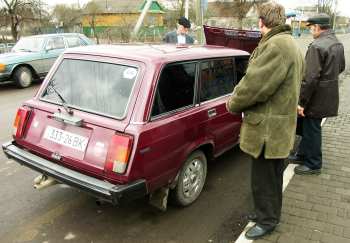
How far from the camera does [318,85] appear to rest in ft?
14.8

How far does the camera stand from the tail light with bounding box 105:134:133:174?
3.07 metres

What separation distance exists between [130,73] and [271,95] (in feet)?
4.32

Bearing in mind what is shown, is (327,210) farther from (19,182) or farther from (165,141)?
(19,182)

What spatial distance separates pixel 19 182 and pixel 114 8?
234ft

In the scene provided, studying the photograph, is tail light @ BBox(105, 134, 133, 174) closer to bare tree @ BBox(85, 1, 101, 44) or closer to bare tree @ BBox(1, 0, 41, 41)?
bare tree @ BBox(85, 1, 101, 44)

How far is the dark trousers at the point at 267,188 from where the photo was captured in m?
3.24

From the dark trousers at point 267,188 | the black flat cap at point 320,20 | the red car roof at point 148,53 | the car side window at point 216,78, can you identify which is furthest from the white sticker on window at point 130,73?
the black flat cap at point 320,20

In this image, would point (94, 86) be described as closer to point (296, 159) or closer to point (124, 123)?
point (124, 123)

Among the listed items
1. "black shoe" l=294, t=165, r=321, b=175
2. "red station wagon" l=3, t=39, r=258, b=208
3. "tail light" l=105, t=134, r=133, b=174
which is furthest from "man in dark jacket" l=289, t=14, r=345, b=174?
"tail light" l=105, t=134, r=133, b=174

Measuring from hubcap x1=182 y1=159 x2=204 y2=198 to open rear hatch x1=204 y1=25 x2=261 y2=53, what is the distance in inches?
154

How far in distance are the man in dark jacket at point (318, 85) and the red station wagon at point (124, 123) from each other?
1201 mm

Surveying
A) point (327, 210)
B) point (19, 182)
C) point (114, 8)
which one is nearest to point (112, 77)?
point (19, 182)

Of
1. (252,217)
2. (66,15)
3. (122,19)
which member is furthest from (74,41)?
(66,15)

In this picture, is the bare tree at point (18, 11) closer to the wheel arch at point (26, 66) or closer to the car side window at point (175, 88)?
the wheel arch at point (26, 66)
